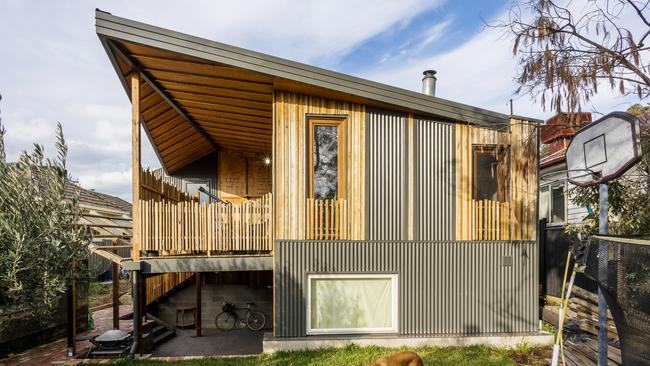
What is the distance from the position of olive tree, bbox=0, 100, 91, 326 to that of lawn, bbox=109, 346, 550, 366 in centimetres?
291

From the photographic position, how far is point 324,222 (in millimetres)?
6570

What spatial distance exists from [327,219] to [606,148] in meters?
4.12

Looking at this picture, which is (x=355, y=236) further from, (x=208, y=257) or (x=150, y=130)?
(x=150, y=130)

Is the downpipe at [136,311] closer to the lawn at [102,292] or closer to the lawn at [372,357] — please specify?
the lawn at [372,357]

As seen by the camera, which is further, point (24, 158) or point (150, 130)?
point (150, 130)

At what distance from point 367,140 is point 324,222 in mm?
1705

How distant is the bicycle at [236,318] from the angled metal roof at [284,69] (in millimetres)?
6961

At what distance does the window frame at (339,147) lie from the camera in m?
6.59

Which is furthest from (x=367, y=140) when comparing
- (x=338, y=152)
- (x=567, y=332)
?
(x=567, y=332)

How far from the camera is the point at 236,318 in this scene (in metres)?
10.6

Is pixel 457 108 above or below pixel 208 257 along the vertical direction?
above

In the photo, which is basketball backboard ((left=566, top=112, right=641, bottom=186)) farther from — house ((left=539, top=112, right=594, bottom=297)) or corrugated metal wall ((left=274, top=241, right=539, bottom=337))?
house ((left=539, top=112, right=594, bottom=297))

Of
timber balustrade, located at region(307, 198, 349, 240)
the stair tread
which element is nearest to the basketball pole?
timber balustrade, located at region(307, 198, 349, 240)

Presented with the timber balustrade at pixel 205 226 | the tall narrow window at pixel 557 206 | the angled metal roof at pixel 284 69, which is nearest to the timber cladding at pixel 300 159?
the timber balustrade at pixel 205 226
